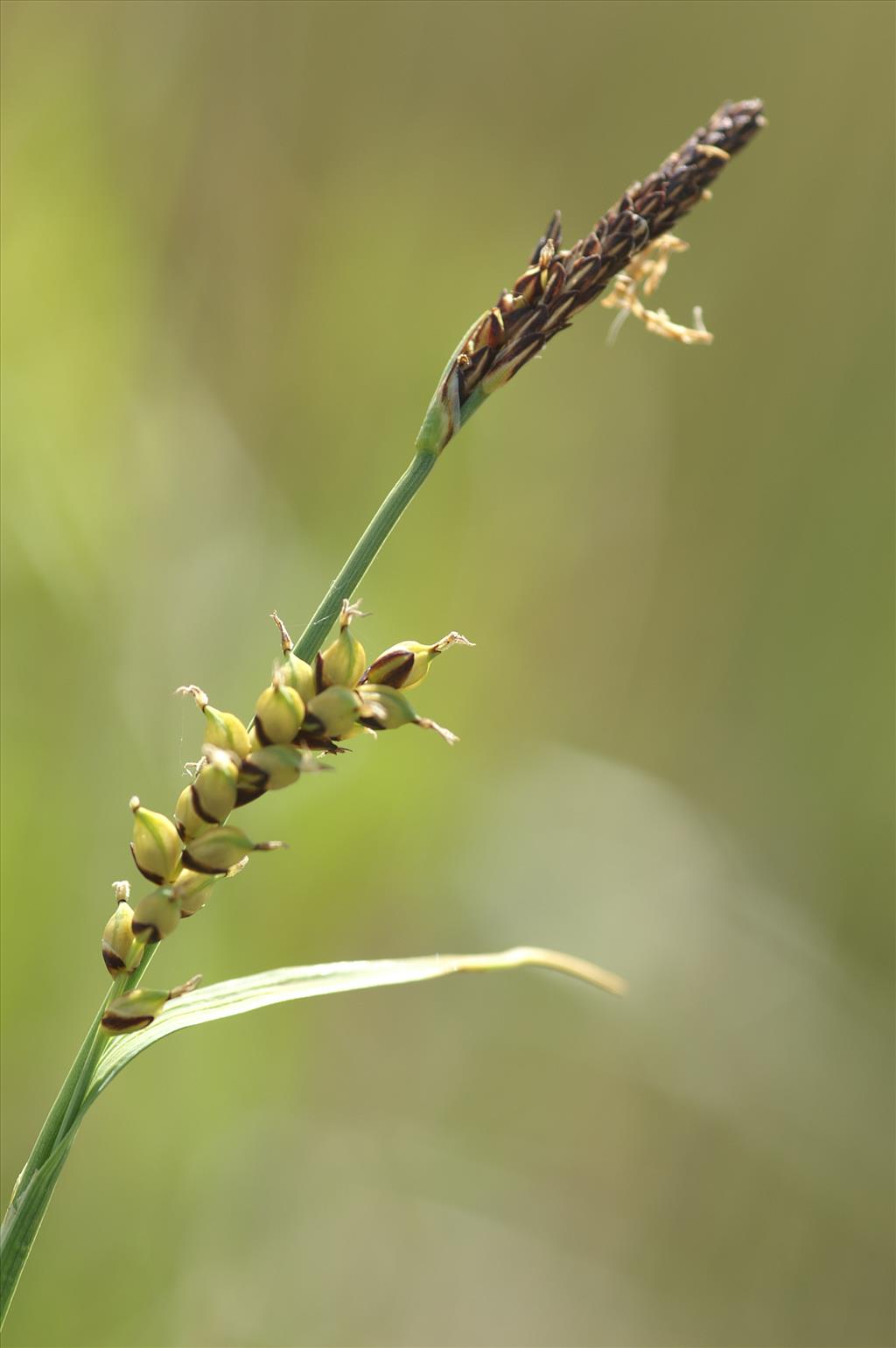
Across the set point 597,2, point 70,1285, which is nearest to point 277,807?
point 70,1285

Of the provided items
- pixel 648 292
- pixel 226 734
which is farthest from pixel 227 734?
pixel 648 292

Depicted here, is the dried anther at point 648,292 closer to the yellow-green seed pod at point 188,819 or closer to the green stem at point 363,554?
the green stem at point 363,554

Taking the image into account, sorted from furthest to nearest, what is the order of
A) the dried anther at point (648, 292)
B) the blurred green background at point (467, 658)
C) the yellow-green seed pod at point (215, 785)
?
the blurred green background at point (467, 658), the dried anther at point (648, 292), the yellow-green seed pod at point (215, 785)

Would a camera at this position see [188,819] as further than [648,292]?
No

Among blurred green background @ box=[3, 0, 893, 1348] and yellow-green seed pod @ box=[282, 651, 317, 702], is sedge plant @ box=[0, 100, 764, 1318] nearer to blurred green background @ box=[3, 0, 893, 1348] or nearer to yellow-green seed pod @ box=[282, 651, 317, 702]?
yellow-green seed pod @ box=[282, 651, 317, 702]

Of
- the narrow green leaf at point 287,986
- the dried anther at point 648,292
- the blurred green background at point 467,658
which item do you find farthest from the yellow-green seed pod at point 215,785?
the blurred green background at point 467,658

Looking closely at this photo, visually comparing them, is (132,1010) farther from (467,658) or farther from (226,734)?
(467,658)
